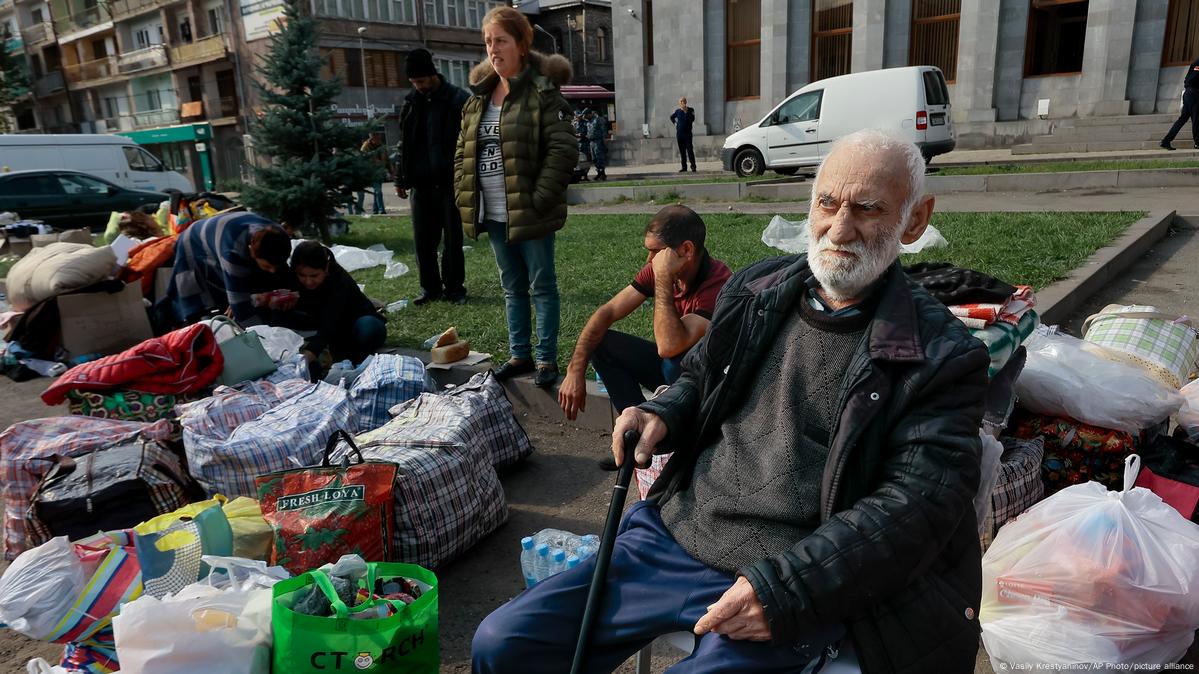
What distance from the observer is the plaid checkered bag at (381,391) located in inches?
162

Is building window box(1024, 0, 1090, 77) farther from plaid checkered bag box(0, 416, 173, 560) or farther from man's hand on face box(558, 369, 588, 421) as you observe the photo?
plaid checkered bag box(0, 416, 173, 560)

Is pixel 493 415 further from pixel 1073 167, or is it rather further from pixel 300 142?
pixel 1073 167

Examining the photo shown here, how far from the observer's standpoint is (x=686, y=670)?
5.64ft

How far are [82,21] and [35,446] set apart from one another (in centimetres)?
6162

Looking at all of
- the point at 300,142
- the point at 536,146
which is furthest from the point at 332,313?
the point at 300,142

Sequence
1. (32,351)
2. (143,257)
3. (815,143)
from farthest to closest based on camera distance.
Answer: (815,143), (143,257), (32,351)

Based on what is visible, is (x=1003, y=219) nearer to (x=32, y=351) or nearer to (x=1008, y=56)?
(x=32, y=351)

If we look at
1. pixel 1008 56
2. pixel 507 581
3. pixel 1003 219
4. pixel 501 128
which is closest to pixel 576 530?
pixel 507 581

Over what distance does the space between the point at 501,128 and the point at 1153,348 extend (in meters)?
3.52

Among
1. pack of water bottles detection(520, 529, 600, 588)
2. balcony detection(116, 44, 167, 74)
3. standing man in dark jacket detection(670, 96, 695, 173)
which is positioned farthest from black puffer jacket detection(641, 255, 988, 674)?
balcony detection(116, 44, 167, 74)

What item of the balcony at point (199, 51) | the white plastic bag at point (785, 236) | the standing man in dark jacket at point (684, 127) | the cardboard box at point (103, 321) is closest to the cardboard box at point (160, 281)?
the cardboard box at point (103, 321)

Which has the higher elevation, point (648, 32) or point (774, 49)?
point (648, 32)

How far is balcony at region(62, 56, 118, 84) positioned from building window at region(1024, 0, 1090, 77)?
51381mm

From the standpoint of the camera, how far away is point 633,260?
817 cm
